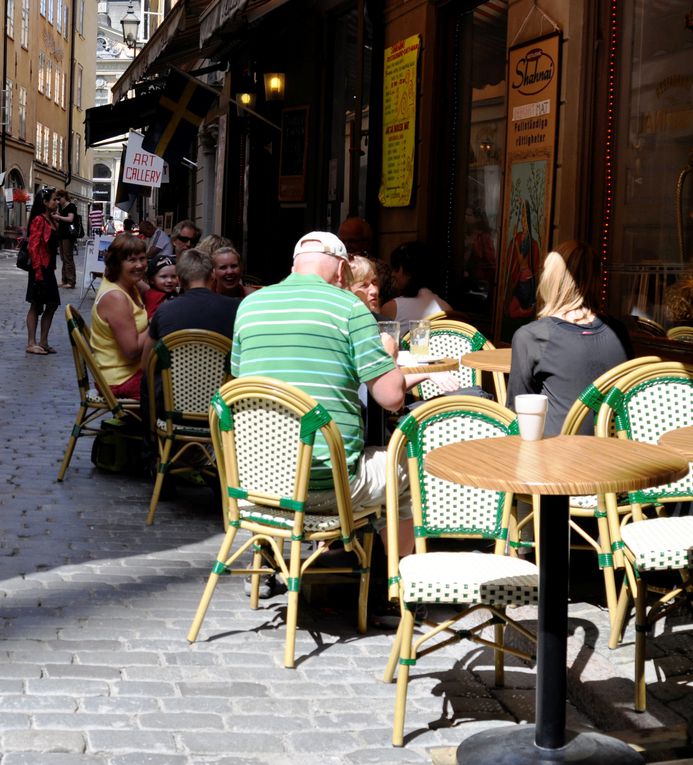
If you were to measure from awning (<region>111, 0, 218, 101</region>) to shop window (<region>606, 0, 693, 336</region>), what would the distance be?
20.0 feet

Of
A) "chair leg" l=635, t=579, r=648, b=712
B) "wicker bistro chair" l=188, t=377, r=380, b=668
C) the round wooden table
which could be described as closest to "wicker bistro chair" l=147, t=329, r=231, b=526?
"wicker bistro chair" l=188, t=377, r=380, b=668

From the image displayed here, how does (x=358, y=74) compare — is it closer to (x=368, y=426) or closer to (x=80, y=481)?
(x=80, y=481)

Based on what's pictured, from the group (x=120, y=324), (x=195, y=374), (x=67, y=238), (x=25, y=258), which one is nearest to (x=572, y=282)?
(x=195, y=374)

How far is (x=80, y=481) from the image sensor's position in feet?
23.5

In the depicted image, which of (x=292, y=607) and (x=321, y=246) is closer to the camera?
(x=292, y=607)

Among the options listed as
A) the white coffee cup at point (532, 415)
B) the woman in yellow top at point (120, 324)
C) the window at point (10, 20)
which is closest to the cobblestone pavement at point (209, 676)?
the white coffee cup at point (532, 415)

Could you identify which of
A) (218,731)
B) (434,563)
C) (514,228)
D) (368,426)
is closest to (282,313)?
(368,426)

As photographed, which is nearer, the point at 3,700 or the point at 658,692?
the point at 3,700

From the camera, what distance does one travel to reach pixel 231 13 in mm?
10352

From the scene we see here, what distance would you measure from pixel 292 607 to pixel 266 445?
573 mm

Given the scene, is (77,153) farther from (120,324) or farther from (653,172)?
(653,172)

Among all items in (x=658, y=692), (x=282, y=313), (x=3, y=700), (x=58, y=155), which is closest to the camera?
(x=3, y=700)

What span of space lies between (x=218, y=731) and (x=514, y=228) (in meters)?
5.05

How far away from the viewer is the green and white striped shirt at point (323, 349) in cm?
448
